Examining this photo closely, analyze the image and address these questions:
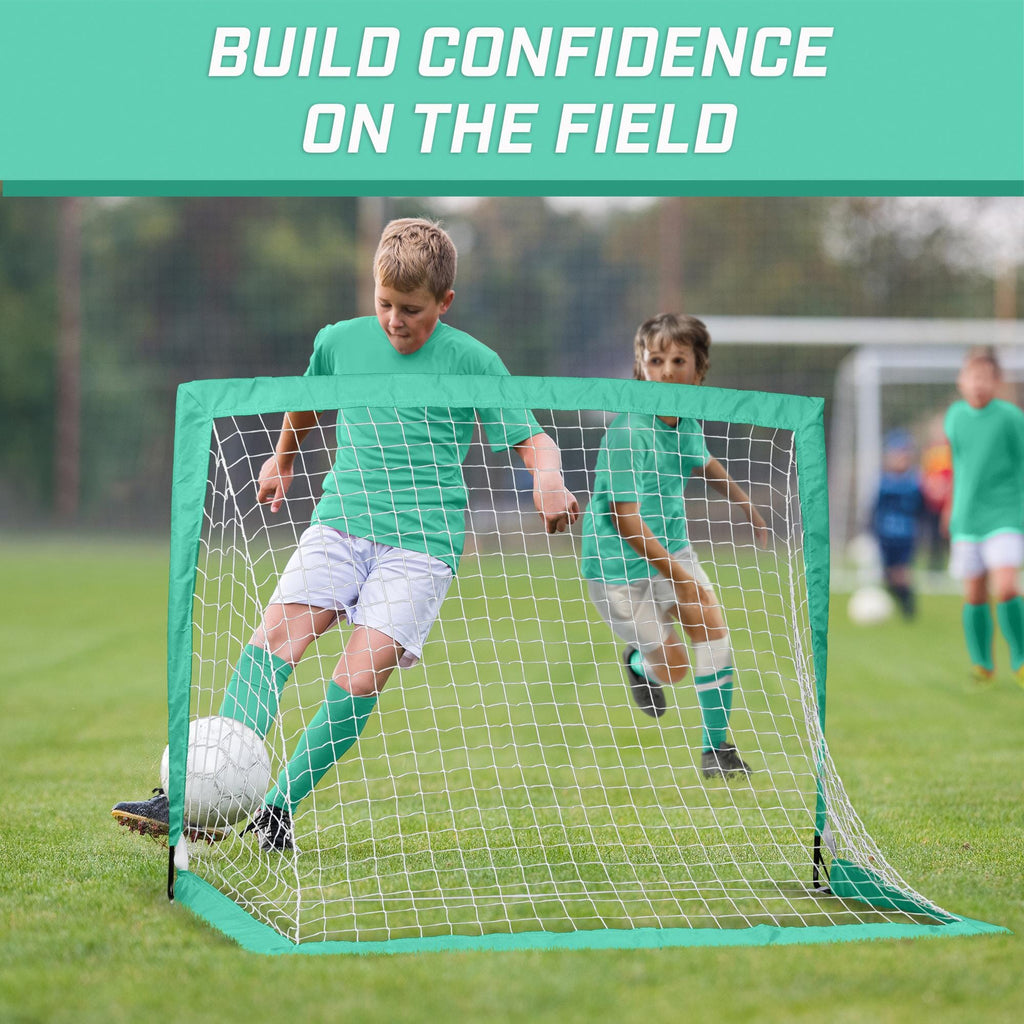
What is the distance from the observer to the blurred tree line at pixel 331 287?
22.2 m

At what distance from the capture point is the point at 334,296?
24641 mm

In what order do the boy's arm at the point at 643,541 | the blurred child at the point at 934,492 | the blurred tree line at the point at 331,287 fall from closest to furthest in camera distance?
the boy's arm at the point at 643,541 → the blurred child at the point at 934,492 → the blurred tree line at the point at 331,287

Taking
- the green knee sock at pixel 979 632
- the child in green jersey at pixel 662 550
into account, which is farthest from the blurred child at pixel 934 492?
the child in green jersey at pixel 662 550

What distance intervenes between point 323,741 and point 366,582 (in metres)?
0.46

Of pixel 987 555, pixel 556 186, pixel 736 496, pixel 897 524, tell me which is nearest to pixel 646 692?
pixel 736 496

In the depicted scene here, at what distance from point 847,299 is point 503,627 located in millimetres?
17695

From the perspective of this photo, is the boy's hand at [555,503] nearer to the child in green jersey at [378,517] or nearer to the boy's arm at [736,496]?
the child in green jersey at [378,517]

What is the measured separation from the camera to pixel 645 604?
16.4ft

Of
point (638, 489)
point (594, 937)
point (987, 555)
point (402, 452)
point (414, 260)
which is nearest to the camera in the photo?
point (594, 937)

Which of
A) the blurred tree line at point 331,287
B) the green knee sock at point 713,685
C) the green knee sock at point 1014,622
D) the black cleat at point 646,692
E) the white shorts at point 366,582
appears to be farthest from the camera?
the blurred tree line at point 331,287

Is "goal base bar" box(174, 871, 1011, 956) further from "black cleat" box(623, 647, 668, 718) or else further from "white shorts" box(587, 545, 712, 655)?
"black cleat" box(623, 647, 668, 718)

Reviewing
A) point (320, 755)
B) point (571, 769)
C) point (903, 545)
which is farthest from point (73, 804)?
point (903, 545)

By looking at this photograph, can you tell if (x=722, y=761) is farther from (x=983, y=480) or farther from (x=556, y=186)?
(x=556, y=186)

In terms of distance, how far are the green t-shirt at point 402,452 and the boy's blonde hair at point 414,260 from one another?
0.58ft
